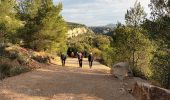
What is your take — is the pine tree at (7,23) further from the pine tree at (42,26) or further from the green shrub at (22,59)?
the green shrub at (22,59)

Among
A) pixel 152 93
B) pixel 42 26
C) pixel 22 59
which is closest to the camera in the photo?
pixel 152 93

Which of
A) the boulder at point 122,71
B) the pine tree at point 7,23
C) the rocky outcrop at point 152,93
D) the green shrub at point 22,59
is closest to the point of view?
the rocky outcrop at point 152,93

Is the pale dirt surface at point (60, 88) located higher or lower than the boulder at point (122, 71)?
lower


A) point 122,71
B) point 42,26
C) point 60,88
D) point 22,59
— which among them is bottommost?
point 60,88

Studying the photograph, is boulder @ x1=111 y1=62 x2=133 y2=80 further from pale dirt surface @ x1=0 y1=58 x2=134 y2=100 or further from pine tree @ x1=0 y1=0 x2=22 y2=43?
pine tree @ x1=0 y1=0 x2=22 y2=43

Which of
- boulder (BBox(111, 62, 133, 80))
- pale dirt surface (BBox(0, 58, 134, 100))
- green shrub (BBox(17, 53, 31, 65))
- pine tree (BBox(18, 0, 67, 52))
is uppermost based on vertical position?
pine tree (BBox(18, 0, 67, 52))

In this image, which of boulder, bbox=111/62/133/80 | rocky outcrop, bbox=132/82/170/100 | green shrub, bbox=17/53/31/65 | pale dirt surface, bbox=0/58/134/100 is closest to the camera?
rocky outcrop, bbox=132/82/170/100

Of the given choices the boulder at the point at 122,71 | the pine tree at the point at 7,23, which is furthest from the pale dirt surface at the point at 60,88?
the pine tree at the point at 7,23

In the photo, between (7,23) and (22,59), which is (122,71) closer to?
(22,59)

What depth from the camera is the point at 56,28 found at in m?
45.8

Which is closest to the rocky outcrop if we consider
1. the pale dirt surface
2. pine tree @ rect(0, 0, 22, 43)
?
the pale dirt surface

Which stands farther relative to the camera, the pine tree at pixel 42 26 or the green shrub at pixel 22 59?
the pine tree at pixel 42 26

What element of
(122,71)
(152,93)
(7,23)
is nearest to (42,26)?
(7,23)

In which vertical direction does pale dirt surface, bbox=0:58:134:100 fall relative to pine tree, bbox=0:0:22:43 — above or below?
below
